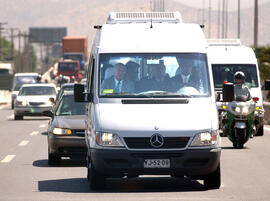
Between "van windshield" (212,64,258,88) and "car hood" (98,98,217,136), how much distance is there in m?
14.1

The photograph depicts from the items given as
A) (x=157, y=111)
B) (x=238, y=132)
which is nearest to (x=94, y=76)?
(x=157, y=111)

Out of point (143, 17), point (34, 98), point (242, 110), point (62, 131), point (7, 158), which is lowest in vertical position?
point (34, 98)

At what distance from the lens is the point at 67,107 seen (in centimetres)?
1747

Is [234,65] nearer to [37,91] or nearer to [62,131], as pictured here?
[62,131]

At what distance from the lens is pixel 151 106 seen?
12.1 m

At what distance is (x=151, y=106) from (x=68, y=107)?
5675mm

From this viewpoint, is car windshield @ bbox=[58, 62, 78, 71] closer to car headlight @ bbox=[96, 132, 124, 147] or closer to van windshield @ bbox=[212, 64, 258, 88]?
van windshield @ bbox=[212, 64, 258, 88]

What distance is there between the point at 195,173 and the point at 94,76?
2.05m

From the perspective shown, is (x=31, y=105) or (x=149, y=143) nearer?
Answer: (x=149, y=143)

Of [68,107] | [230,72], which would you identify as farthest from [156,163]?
[230,72]

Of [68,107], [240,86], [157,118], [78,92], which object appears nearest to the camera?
[157,118]

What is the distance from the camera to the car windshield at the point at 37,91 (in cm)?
3678

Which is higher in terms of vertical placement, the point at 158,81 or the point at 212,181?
the point at 158,81

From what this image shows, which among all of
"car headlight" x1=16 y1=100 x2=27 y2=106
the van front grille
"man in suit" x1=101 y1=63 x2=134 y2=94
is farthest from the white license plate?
"car headlight" x1=16 y1=100 x2=27 y2=106
